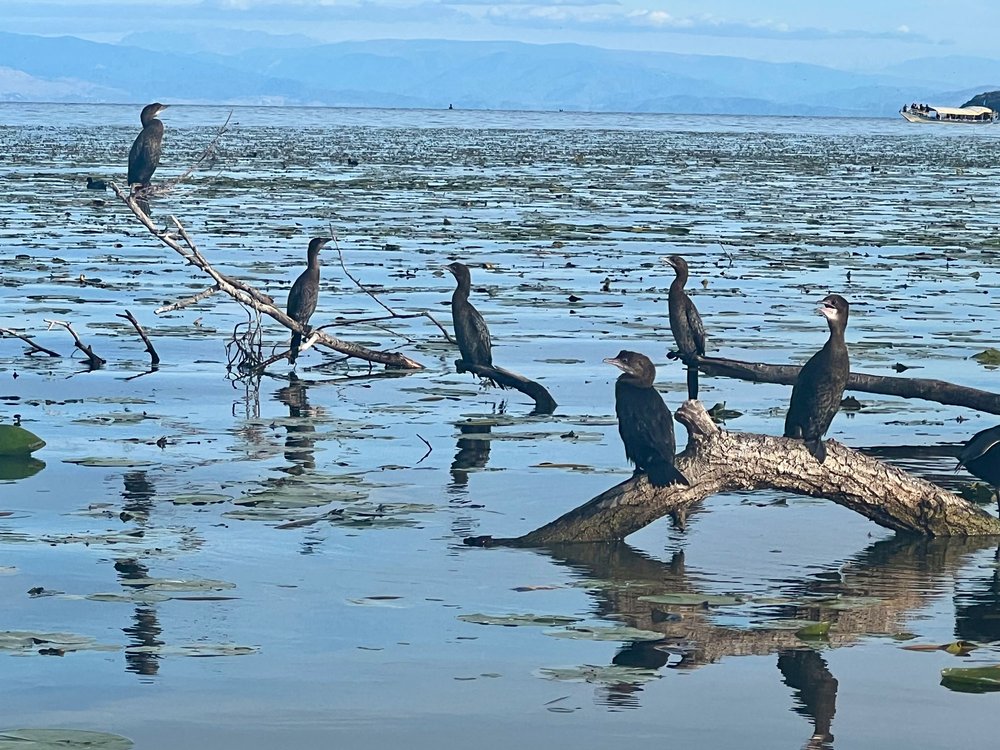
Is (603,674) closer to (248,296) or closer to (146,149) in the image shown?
(248,296)

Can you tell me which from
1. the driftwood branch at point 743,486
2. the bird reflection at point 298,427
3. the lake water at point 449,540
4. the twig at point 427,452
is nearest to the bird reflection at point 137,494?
the lake water at point 449,540

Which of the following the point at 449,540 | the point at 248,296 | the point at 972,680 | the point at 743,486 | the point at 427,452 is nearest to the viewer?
the point at 972,680

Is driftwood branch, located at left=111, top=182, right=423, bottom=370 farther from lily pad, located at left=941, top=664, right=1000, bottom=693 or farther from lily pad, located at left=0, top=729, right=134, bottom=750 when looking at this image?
lily pad, located at left=941, top=664, right=1000, bottom=693

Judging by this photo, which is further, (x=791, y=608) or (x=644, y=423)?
(x=644, y=423)

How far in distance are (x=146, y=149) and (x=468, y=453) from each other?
406 inches

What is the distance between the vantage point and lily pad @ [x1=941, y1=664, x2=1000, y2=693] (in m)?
6.14

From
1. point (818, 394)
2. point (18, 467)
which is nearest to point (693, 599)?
point (818, 394)

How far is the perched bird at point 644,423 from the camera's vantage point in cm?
821

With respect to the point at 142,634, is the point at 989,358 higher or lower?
higher

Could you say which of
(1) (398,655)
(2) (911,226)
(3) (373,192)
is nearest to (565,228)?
(2) (911,226)

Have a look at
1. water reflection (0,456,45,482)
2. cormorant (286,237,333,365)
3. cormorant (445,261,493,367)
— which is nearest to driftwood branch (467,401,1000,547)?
water reflection (0,456,45,482)

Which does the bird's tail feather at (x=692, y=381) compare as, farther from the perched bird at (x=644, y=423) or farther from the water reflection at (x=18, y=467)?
the water reflection at (x=18, y=467)

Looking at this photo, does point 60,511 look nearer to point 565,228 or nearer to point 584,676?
point 584,676

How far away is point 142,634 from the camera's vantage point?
6.65 m
